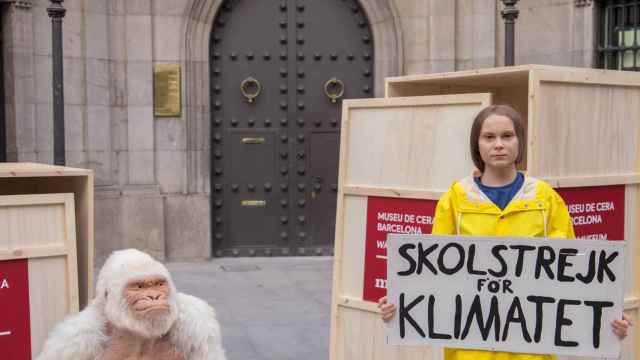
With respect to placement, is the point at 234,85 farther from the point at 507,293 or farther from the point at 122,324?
the point at 507,293

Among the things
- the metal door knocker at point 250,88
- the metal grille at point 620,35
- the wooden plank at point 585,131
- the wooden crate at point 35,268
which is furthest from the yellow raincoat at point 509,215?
the metal door knocker at point 250,88

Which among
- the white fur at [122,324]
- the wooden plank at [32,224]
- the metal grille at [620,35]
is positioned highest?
the metal grille at [620,35]

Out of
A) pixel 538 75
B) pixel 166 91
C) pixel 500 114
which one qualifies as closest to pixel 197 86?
pixel 166 91

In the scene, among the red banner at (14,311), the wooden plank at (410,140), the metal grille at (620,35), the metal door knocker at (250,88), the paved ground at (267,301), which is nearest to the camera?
the red banner at (14,311)

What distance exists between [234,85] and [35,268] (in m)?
7.35

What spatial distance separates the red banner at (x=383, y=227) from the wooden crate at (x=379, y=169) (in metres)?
0.04

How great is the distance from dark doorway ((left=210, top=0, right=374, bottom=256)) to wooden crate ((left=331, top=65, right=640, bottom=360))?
20.4ft

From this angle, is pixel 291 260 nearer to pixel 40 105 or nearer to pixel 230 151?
pixel 230 151

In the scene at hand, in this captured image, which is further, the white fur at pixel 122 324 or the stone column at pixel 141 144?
the stone column at pixel 141 144

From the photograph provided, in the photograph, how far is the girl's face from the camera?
3396 millimetres

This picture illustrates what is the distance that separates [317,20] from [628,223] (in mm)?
7193

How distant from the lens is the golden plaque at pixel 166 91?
1109cm

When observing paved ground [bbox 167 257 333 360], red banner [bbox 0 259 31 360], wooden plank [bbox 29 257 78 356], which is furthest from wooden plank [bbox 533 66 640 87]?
paved ground [bbox 167 257 333 360]

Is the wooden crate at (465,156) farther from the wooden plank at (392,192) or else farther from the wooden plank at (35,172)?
the wooden plank at (35,172)
